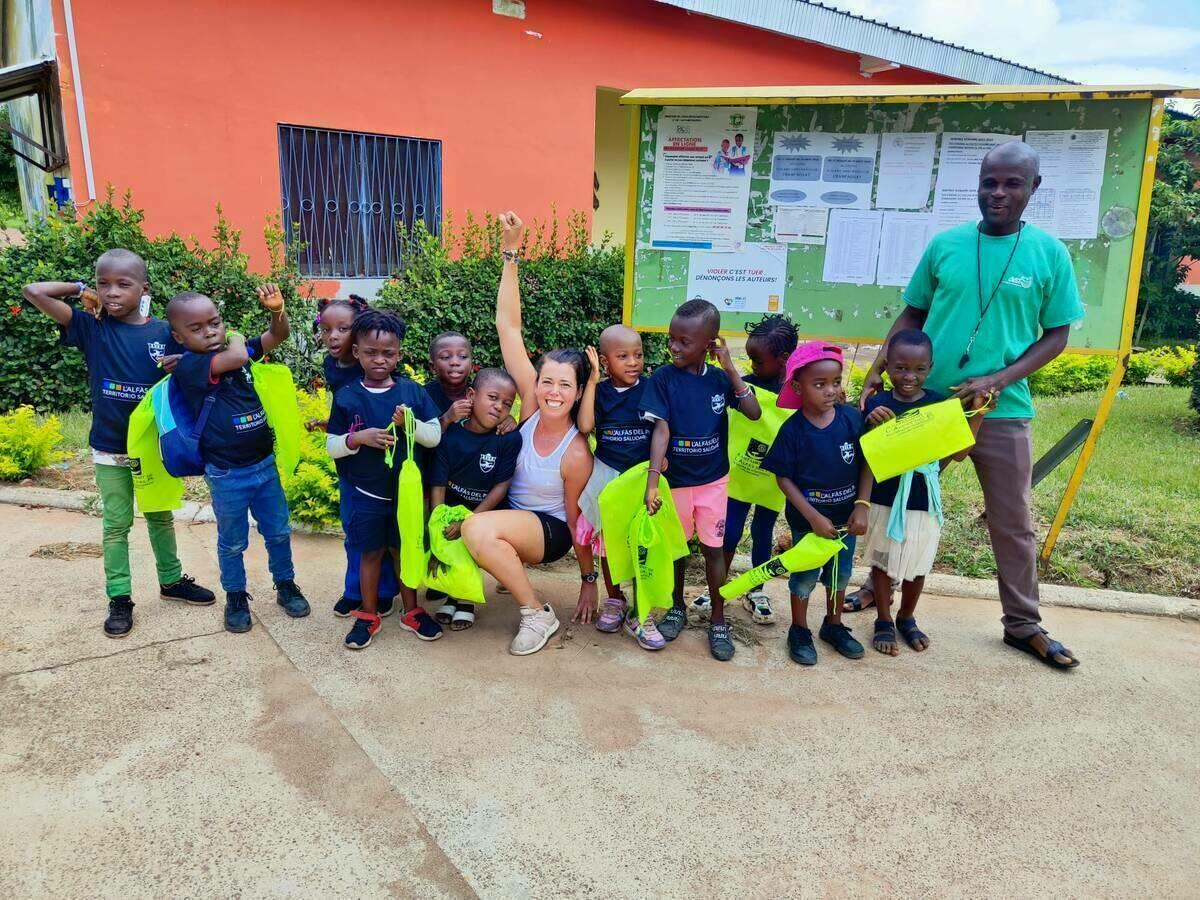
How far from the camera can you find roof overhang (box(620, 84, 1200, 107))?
139 inches

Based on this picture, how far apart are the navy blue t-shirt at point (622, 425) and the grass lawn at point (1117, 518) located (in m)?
2.09

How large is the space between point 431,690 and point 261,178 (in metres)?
6.33

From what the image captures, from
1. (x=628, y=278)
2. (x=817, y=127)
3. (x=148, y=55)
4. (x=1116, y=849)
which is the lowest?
(x=1116, y=849)

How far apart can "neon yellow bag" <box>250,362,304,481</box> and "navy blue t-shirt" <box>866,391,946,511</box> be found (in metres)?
2.41

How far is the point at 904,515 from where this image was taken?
10.7 ft

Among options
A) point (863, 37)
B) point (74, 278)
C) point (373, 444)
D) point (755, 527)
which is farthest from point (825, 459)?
point (863, 37)

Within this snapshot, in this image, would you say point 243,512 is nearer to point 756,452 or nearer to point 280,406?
point 280,406

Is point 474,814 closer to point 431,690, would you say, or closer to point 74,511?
point 431,690

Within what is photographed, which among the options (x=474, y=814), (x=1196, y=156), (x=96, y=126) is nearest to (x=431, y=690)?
(x=474, y=814)

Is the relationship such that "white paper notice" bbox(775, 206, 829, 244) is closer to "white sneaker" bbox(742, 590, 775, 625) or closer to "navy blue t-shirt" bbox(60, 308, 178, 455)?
"white sneaker" bbox(742, 590, 775, 625)

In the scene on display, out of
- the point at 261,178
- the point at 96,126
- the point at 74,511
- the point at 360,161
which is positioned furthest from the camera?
the point at 360,161

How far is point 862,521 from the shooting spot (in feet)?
10.3

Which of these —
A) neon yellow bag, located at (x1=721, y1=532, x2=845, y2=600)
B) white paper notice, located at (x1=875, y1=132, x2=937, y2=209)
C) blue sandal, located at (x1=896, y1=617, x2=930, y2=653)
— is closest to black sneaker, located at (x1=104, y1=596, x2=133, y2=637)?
neon yellow bag, located at (x1=721, y1=532, x2=845, y2=600)

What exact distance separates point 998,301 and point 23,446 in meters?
5.70
